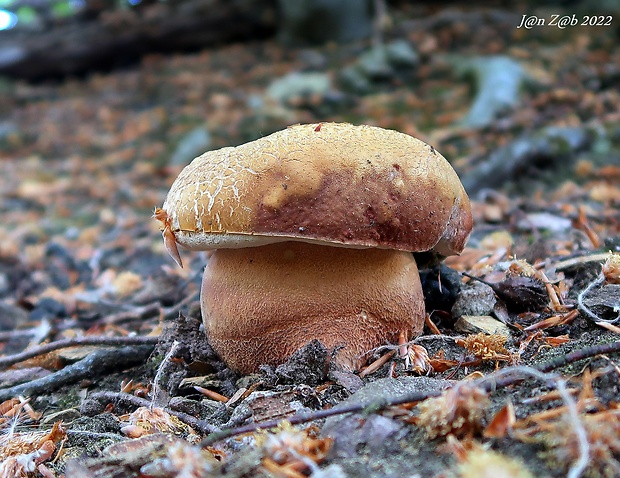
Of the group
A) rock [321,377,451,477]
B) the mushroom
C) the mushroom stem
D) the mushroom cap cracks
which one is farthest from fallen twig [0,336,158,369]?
rock [321,377,451,477]

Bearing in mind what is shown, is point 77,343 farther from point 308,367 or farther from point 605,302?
point 605,302

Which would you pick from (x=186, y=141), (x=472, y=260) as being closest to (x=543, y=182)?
(x=472, y=260)

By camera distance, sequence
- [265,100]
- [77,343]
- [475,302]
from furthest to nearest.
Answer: [265,100]
[77,343]
[475,302]

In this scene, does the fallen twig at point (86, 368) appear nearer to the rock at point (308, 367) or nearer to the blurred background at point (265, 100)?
the rock at point (308, 367)

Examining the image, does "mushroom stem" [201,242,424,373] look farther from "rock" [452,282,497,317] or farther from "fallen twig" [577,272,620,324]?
"fallen twig" [577,272,620,324]

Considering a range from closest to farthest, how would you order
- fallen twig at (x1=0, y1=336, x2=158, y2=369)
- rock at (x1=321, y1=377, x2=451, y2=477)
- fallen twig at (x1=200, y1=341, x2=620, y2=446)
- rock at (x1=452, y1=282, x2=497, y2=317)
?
1. rock at (x1=321, y1=377, x2=451, y2=477)
2. fallen twig at (x1=200, y1=341, x2=620, y2=446)
3. rock at (x1=452, y1=282, x2=497, y2=317)
4. fallen twig at (x1=0, y1=336, x2=158, y2=369)

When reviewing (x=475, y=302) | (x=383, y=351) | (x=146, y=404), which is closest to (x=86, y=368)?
(x=146, y=404)

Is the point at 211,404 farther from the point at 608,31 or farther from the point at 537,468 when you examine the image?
the point at 608,31

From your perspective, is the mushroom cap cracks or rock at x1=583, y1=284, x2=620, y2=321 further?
rock at x1=583, y1=284, x2=620, y2=321
